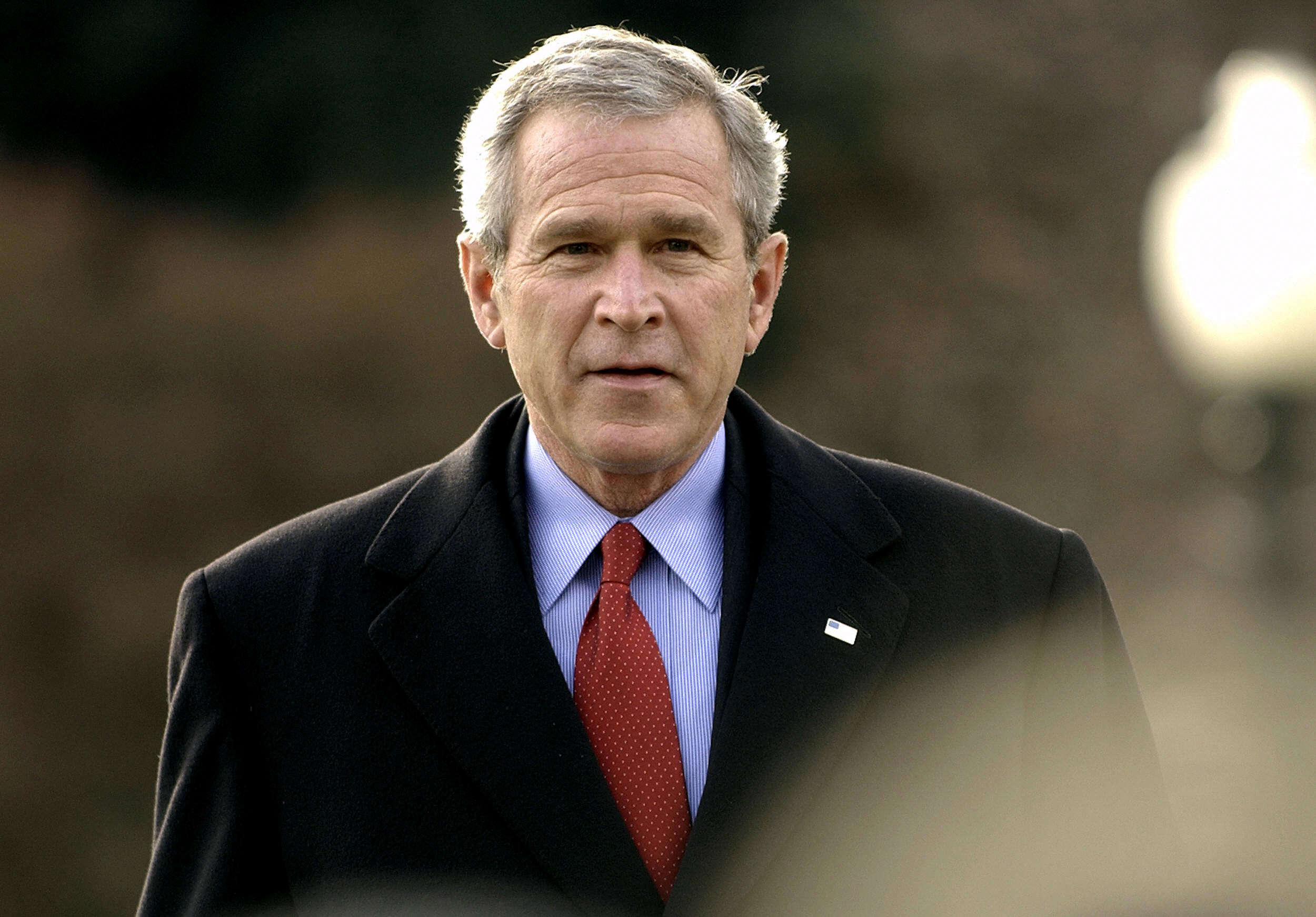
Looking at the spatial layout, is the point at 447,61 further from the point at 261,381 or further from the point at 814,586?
the point at 814,586

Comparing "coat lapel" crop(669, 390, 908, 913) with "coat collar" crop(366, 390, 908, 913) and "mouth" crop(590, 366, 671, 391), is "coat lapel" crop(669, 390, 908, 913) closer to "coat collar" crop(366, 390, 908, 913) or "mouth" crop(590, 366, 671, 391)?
"coat collar" crop(366, 390, 908, 913)

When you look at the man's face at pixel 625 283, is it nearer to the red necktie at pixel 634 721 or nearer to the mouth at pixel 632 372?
the mouth at pixel 632 372

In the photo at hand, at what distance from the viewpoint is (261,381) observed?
7.15 metres

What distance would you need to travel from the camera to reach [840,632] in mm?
2441

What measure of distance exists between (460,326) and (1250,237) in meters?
3.82

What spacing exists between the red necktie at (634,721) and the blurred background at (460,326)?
321cm

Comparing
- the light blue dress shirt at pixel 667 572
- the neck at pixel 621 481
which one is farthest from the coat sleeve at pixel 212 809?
the neck at pixel 621 481

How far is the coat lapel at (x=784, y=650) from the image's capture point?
7.38 feet

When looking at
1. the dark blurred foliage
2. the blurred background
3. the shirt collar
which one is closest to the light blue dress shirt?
the shirt collar

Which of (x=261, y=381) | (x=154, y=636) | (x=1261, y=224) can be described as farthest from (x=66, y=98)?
(x=1261, y=224)

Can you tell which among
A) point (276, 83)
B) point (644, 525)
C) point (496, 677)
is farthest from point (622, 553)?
point (276, 83)

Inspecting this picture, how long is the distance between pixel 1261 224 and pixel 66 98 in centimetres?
538

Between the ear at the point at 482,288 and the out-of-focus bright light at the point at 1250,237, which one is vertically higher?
the out-of-focus bright light at the point at 1250,237

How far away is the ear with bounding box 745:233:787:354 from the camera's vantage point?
2.62 metres
